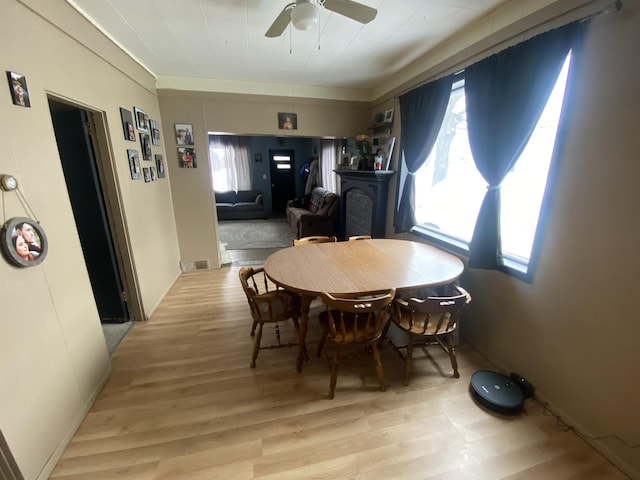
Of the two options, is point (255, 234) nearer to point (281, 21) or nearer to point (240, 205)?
point (240, 205)

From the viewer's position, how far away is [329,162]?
20.4ft

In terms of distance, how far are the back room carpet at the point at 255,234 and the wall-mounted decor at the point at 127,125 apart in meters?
2.71

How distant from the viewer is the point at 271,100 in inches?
144

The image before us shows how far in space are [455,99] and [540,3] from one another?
933 mm

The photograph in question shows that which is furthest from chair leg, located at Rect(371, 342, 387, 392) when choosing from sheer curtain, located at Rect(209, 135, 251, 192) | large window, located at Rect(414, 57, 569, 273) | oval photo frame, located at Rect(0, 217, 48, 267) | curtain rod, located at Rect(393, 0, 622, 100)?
sheer curtain, located at Rect(209, 135, 251, 192)

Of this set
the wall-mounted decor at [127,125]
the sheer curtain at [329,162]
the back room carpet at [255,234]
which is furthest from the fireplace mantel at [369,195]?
the wall-mounted decor at [127,125]

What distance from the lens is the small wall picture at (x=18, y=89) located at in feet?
4.33

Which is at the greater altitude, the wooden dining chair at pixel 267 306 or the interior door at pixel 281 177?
the interior door at pixel 281 177

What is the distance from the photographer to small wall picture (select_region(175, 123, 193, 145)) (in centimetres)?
347

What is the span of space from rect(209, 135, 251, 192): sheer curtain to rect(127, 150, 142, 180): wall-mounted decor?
17.0 feet

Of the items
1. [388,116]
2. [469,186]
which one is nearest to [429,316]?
[469,186]

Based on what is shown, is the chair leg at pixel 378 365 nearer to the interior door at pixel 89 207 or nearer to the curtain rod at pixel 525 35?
the curtain rod at pixel 525 35

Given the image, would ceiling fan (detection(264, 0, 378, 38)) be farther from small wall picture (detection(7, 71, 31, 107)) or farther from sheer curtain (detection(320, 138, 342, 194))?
sheer curtain (detection(320, 138, 342, 194))

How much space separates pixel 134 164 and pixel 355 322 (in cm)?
262
